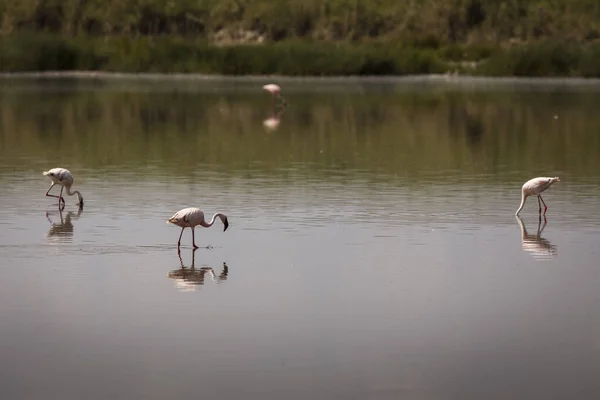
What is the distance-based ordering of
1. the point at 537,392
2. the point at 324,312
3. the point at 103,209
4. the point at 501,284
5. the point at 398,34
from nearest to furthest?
the point at 537,392
the point at 324,312
the point at 501,284
the point at 103,209
the point at 398,34

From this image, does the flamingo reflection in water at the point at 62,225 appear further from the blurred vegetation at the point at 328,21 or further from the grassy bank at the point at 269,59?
the blurred vegetation at the point at 328,21

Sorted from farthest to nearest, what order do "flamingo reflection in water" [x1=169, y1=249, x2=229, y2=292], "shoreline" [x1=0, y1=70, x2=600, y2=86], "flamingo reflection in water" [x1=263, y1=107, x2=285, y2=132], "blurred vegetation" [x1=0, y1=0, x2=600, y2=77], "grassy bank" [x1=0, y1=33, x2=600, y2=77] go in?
"blurred vegetation" [x1=0, y1=0, x2=600, y2=77] → "grassy bank" [x1=0, y1=33, x2=600, y2=77] → "shoreline" [x1=0, y1=70, x2=600, y2=86] → "flamingo reflection in water" [x1=263, y1=107, x2=285, y2=132] → "flamingo reflection in water" [x1=169, y1=249, x2=229, y2=292]

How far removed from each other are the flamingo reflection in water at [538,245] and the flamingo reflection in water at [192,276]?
3.21 metres

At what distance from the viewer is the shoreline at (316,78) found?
68.5m

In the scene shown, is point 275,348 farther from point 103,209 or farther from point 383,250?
point 103,209

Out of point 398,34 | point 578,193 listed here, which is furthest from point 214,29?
point 578,193

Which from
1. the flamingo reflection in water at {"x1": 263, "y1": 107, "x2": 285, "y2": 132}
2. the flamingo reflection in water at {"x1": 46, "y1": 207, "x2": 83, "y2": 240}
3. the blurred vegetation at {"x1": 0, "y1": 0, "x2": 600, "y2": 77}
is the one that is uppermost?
the blurred vegetation at {"x1": 0, "y1": 0, "x2": 600, "y2": 77}

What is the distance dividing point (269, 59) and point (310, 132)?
37.9m

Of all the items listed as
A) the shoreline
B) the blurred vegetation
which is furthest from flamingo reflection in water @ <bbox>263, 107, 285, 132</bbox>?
the blurred vegetation

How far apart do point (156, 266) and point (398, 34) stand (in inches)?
3549

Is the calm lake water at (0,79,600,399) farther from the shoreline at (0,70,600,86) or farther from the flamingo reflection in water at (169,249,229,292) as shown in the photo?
the shoreline at (0,70,600,86)

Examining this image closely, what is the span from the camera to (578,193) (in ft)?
A: 66.6

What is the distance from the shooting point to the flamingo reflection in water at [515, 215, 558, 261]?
14.6m

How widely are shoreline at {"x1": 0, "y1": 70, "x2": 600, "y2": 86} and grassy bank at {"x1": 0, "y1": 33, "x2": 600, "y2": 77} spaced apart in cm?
27
